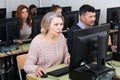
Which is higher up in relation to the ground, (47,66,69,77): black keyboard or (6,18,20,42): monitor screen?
(6,18,20,42): monitor screen

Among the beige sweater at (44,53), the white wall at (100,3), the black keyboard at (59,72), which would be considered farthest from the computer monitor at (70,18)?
the black keyboard at (59,72)

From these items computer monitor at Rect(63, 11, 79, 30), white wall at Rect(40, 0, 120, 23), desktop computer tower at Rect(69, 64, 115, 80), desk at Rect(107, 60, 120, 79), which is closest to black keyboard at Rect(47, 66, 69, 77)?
desktop computer tower at Rect(69, 64, 115, 80)

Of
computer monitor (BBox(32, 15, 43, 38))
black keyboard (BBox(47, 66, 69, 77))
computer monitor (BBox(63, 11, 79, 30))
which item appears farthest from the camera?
computer monitor (BBox(63, 11, 79, 30))

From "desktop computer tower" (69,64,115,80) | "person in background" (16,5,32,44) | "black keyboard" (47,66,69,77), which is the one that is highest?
"person in background" (16,5,32,44)

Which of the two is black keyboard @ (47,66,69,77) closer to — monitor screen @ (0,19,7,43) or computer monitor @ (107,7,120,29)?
monitor screen @ (0,19,7,43)

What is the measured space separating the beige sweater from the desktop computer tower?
493mm

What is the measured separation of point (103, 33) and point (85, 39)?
9.0 inches

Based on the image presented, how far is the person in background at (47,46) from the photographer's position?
2.48m

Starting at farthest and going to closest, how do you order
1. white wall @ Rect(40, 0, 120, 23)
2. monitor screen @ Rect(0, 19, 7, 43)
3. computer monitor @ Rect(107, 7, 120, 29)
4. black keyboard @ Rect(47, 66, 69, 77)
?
white wall @ Rect(40, 0, 120, 23) → computer monitor @ Rect(107, 7, 120, 29) → monitor screen @ Rect(0, 19, 7, 43) → black keyboard @ Rect(47, 66, 69, 77)

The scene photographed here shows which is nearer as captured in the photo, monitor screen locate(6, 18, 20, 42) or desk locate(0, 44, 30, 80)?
monitor screen locate(6, 18, 20, 42)

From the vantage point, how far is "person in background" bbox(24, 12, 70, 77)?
2483 mm

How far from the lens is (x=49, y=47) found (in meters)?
2.57

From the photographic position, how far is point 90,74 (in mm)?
1977

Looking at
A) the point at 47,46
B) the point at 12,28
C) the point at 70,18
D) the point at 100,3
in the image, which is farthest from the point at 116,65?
the point at 100,3
